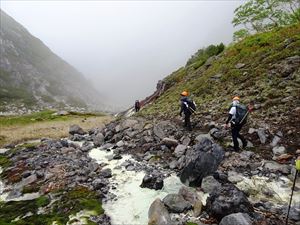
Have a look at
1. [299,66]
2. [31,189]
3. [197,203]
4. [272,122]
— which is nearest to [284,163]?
[272,122]

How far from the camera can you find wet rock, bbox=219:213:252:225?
40.7ft

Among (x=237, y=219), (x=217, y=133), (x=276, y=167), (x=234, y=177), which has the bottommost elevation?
(x=237, y=219)

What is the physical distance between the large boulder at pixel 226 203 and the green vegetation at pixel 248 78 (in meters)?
12.1

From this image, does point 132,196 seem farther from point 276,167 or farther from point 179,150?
point 276,167

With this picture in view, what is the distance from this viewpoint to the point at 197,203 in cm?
1498

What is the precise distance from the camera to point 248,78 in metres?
33.3

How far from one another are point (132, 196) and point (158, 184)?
1677mm

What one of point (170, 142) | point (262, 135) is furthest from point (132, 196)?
point (262, 135)

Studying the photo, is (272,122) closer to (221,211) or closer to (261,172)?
(261,172)

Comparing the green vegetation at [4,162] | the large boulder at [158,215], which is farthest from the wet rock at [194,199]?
the green vegetation at [4,162]

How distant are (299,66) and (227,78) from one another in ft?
30.4

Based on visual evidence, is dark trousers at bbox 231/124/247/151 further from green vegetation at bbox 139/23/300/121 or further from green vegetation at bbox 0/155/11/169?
green vegetation at bbox 0/155/11/169

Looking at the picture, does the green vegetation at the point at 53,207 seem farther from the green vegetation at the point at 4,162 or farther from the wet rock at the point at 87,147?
the wet rock at the point at 87,147

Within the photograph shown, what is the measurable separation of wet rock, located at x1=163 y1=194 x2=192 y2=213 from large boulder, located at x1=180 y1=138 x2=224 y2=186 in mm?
2643
